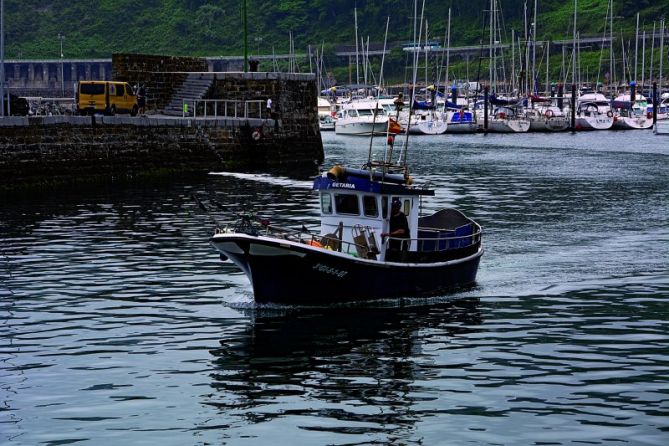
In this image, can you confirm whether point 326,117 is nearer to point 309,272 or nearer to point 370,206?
point 370,206

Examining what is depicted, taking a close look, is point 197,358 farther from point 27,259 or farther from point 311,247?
point 27,259

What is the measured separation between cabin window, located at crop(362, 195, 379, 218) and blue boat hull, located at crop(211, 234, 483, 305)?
1.50 m

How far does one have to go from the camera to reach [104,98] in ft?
220

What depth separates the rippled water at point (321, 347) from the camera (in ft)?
61.5

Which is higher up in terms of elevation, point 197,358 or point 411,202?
point 411,202

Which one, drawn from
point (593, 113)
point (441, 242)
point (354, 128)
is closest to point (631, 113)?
point (593, 113)

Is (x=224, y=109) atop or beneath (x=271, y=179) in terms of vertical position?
atop

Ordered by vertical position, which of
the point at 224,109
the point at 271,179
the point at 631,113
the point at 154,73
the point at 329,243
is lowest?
the point at 271,179

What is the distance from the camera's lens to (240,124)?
223 feet

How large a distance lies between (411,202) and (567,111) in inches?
4448

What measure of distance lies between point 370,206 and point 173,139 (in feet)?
122

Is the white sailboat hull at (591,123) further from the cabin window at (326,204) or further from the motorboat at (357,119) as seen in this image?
the cabin window at (326,204)

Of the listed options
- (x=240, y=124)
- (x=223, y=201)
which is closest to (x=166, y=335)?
(x=223, y=201)

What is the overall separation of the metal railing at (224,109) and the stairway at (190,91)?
419mm
